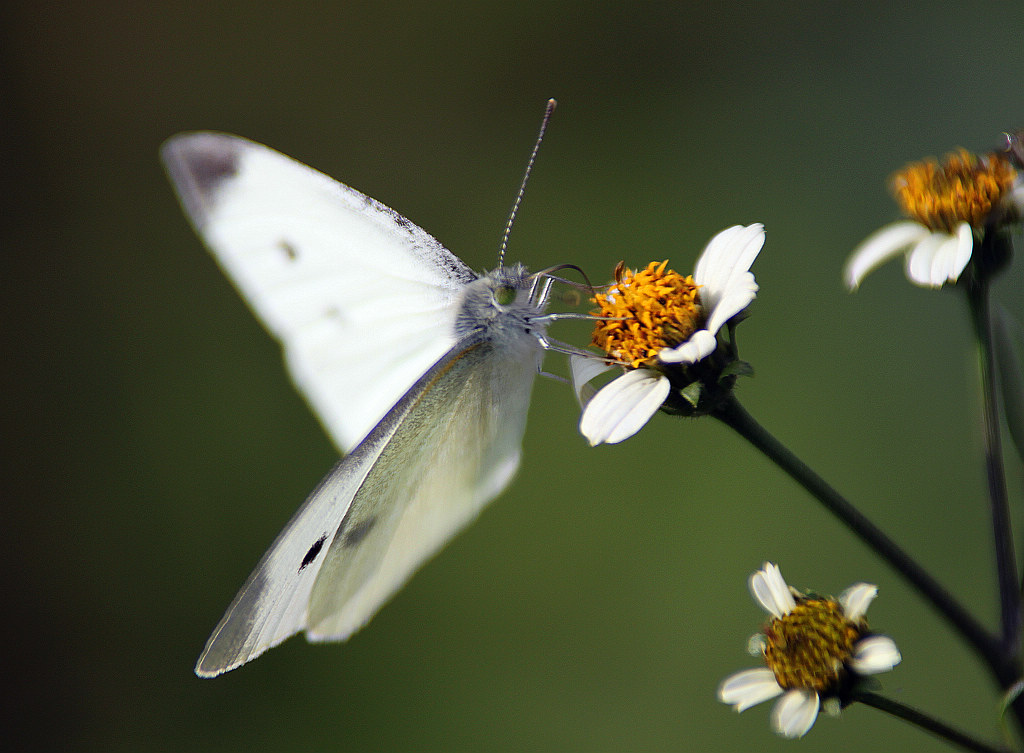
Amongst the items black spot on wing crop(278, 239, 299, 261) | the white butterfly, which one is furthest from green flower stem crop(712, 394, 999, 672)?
black spot on wing crop(278, 239, 299, 261)

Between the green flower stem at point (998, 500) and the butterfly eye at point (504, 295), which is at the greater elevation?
the butterfly eye at point (504, 295)

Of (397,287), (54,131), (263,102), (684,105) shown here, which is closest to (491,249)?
(684,105)

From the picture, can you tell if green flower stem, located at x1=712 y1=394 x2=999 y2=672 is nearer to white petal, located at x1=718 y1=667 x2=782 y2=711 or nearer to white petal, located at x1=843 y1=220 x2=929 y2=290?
white petal, located at x1=718 y1=667 x2=782 y2=711

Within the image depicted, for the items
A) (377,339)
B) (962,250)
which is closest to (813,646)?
(962,250)

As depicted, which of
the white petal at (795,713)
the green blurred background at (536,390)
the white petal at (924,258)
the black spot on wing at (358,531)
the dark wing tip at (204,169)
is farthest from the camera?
the green blurred background at (536,390)

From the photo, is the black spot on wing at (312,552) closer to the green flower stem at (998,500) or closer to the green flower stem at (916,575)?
the green flower stem at (916,575)

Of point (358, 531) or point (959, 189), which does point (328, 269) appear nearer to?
point (358, 531)

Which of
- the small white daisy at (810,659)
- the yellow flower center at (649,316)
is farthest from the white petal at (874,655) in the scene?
the yellow flower center at (649,316)

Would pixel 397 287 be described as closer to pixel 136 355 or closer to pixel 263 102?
pixel 136 355
